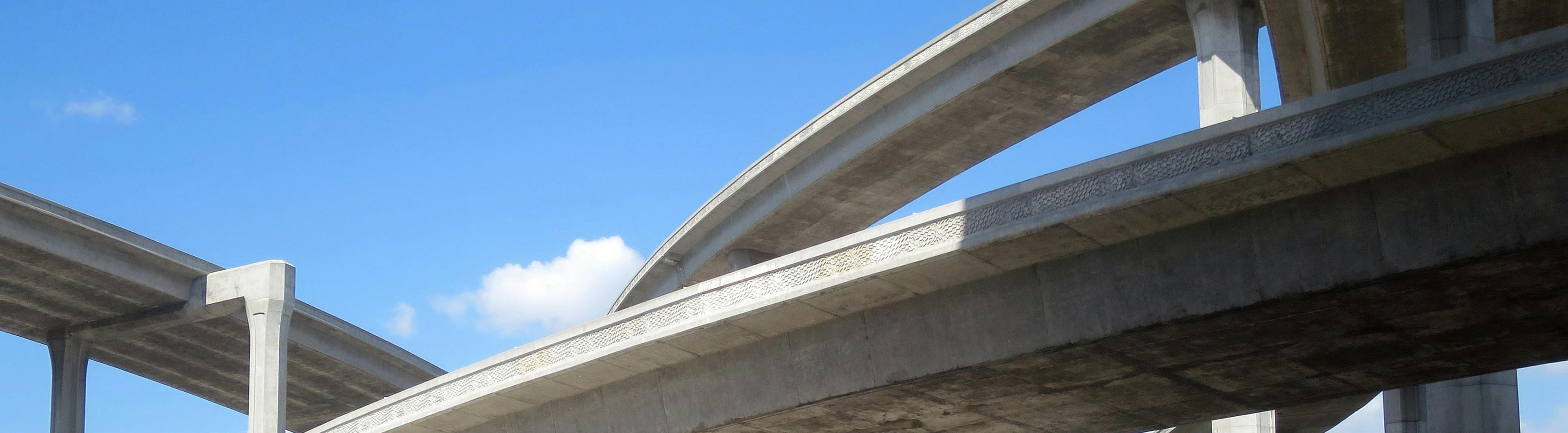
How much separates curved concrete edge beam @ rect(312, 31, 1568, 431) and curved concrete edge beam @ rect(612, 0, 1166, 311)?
9611 millimetres

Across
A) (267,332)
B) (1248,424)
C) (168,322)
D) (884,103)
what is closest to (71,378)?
(168,322)

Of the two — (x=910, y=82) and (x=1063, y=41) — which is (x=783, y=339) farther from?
(x=910, y=82)

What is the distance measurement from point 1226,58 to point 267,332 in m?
18.1

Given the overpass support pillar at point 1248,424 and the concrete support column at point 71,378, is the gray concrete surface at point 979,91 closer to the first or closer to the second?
the overpass support pillar at point 1248,424

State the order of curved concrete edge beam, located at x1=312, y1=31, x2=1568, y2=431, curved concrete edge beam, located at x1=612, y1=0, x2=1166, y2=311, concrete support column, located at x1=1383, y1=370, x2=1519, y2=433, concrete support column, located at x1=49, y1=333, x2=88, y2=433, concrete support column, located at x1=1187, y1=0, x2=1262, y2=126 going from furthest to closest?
concrete support column, located at x1=49, y1=333, x2=88, y2=433, curved concrete edge beam, located at x1=612, y1=0, x2=1166, y2=311, concrete support column, located at x1=1187, y1=0, x2=1262, y2=126, concrete support column, located at x1=1383, y1=370, x2=1519, y2=433, curved concrete edge beam, located at x1=312, y1=31, x2=1568, y2=431

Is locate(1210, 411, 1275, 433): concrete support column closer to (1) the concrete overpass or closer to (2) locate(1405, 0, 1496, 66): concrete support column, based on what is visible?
(2) locate(1405, 0, 1496, 66): concrete support column

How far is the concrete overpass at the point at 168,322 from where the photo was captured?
87.0 ft

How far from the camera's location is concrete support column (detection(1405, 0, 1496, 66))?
50.0 feet

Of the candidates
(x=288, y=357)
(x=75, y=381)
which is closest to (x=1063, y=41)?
(x=288, y=357)

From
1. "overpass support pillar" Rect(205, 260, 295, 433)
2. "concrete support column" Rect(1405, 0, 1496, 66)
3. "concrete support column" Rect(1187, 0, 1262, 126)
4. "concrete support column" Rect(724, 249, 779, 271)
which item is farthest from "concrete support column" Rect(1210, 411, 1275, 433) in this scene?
"overpass support pillar" Rect(205, 260, 295, 433)

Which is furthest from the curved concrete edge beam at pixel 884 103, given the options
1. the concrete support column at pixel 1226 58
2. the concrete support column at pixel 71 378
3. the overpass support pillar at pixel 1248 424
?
the concrete support column at pixel 71 378

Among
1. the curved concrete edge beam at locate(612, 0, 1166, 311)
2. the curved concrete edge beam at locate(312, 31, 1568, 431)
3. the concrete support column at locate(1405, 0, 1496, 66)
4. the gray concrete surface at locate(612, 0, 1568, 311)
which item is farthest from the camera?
the curved concrete edge beam at locate(612, 0, 1166, 311)

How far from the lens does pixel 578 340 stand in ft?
51.5

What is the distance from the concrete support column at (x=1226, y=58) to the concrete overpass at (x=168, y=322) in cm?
1757
